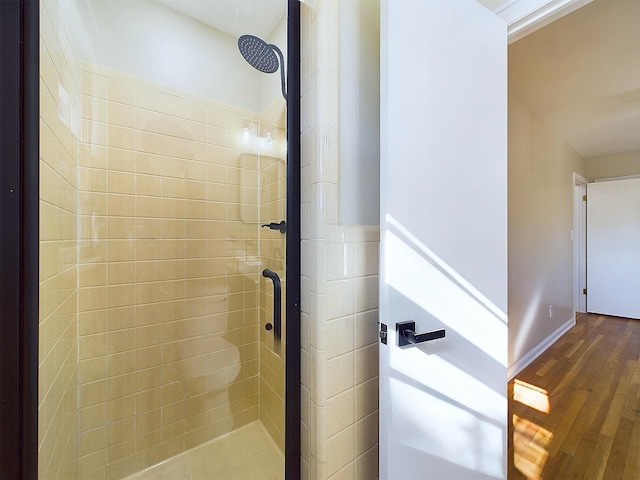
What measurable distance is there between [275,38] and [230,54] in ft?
1.23

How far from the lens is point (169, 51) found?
4.45 feet

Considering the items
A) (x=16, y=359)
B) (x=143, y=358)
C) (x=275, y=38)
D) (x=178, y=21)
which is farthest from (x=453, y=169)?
(x=143, y=358)

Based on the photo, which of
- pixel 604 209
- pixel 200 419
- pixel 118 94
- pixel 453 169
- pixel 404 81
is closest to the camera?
pixel 404 81

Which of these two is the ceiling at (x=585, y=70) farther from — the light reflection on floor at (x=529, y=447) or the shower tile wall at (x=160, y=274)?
the light reflection on floor at (x=529, y=447)

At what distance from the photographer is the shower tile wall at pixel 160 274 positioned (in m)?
1.23

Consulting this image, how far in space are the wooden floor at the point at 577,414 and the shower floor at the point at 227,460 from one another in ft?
4.23

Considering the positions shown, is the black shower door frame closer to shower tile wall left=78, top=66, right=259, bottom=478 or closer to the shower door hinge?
shower tile wall left=78, top=66, right=259, bottom=478

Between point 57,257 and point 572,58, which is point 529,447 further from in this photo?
point 572,58

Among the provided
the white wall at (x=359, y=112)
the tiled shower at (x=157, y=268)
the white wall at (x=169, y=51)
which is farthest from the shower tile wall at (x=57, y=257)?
the white wall at (x=359, y=112)

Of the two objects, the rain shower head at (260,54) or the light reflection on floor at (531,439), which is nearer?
the rain shower head at (260,54)

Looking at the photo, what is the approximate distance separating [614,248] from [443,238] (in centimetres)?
517

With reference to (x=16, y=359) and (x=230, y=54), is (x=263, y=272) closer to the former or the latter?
(x=16, y=359)

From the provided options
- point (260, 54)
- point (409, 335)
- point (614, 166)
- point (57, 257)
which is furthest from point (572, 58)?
point (614, 166)

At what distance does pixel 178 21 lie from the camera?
1.33 meters
